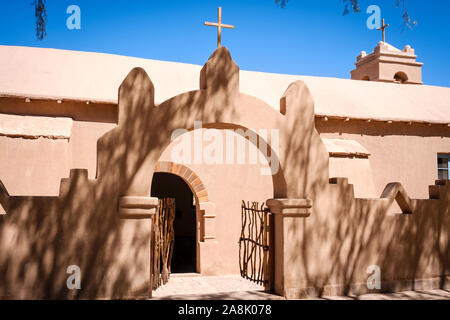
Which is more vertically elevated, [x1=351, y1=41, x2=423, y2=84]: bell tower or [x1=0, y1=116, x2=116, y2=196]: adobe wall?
[x1=351, y1=41, x2=423, y2=84]: bell tower

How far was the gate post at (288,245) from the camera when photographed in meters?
6.09

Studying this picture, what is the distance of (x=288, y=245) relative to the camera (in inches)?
243

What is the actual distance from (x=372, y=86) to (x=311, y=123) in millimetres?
8883

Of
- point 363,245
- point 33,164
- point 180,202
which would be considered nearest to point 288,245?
point 363,245

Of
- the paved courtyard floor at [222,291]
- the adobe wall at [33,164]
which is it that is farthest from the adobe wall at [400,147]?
the adobe wall at [33,164]

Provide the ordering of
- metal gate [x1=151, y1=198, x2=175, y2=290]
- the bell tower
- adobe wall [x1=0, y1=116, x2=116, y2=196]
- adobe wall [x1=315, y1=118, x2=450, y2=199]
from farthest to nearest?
the bell tower → adobe wall [x1=315, y1=118, x2=450, y2=199] → adobe wall [x1=0, y1=116, x2=116, y2=196] → metal gate [x1=151, y1=198, x2=175, y2=290]

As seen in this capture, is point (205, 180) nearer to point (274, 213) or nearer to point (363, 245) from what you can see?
point (274, 213)

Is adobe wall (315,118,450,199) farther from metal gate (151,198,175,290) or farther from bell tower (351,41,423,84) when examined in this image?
bell tower (351,41,423,84)

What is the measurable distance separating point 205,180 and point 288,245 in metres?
4.38

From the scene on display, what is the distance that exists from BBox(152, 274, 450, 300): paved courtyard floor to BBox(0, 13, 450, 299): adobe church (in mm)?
217

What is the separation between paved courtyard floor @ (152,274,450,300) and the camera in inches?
239

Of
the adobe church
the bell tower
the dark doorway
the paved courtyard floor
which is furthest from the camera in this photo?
the bell tower

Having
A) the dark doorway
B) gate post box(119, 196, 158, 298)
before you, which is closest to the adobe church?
gate post box(119, 196, 158, 298)
